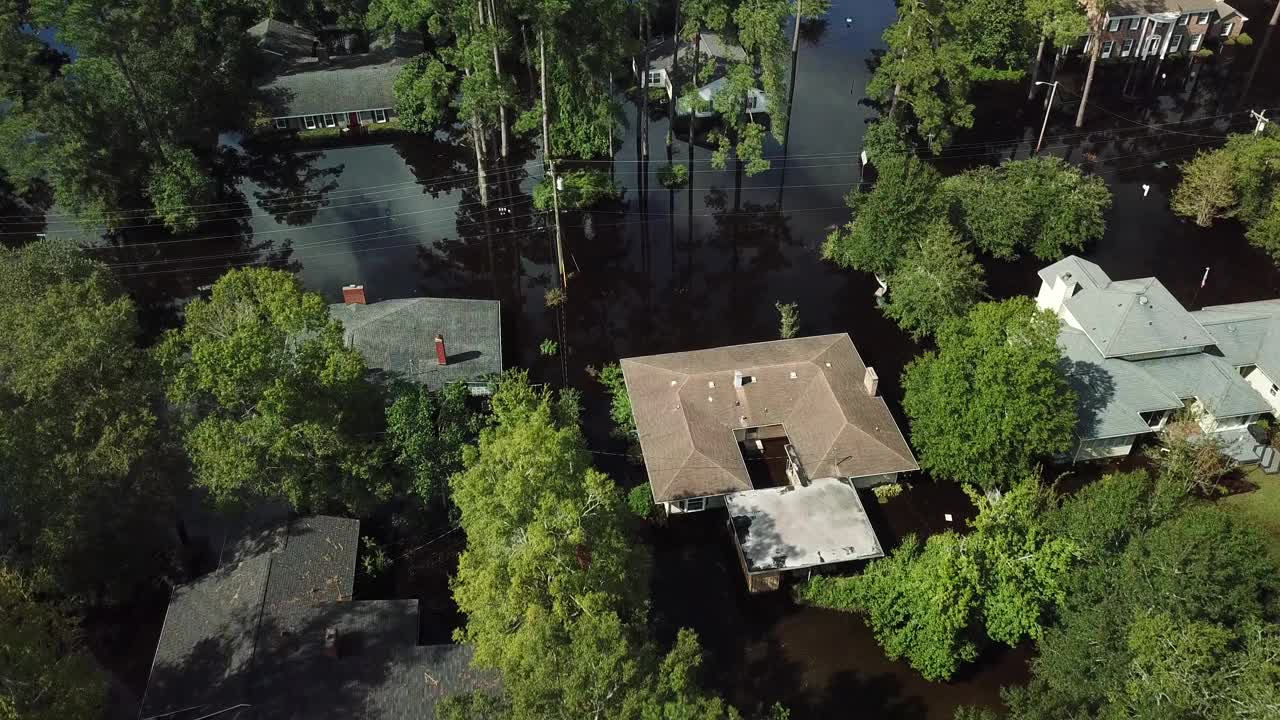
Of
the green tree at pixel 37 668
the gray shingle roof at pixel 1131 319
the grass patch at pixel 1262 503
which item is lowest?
the grass patch at pixel 1262 503

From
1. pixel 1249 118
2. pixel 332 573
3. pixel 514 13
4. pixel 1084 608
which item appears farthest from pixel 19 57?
pixel 1249 118

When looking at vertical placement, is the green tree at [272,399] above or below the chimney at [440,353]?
above

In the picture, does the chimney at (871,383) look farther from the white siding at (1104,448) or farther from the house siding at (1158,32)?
the house siding at (1158,32)

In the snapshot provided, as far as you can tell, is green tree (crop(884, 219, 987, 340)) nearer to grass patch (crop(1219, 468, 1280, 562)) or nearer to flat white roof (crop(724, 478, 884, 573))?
flat white roof (crop(724, 478, 884, 573))

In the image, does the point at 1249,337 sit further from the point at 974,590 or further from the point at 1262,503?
the point at 974,590

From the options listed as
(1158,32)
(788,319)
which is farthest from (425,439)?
(1158,32)

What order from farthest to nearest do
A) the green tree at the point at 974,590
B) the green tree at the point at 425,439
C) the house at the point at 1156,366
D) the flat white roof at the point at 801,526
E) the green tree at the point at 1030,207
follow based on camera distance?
the green tree at the point at 1030,207
the house at the point at 1156,366
the green tree at the point at 425,439
the flat white roof at the point at 801,526
the green tree at the point at 974,590

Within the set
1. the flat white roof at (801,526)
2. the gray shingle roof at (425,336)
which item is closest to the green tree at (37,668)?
the gray shingle roof at (425,336)
